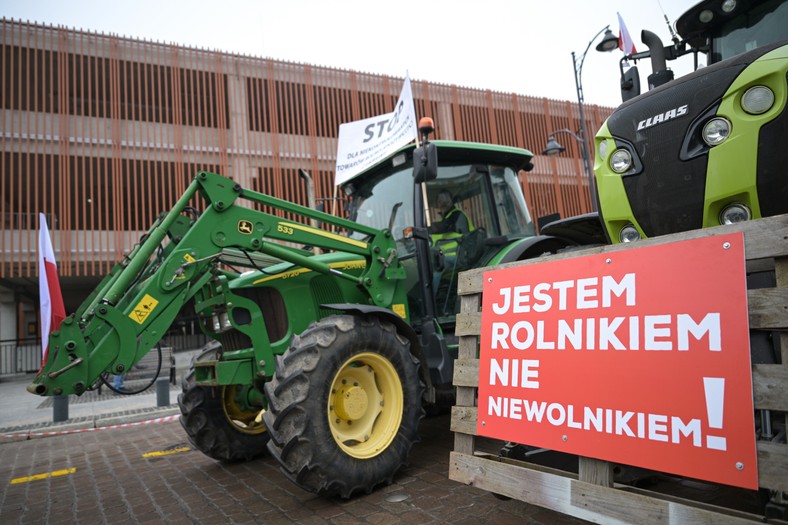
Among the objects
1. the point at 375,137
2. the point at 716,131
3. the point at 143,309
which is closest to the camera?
the point at 716,131

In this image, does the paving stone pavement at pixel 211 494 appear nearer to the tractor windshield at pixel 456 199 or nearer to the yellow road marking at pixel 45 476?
the yellow road marking at pixel 45 476

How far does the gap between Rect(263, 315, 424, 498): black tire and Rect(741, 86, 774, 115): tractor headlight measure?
2.72 metres

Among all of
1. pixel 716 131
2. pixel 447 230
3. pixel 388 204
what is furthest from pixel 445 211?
pixel 716 131

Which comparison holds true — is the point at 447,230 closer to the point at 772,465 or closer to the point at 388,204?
the point at 388,204

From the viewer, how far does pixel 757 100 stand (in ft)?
8.57

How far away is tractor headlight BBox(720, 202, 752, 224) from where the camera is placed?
2.71 metres

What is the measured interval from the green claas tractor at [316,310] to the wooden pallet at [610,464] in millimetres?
1226

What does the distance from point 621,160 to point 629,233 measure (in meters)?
→ 0.45

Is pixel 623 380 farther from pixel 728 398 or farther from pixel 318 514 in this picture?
pixel 318 514

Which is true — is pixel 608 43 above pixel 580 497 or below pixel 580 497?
above

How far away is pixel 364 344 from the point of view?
400 cm

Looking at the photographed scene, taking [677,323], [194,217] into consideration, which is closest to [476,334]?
[677,323]

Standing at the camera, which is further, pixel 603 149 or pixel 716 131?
pixel 603 149

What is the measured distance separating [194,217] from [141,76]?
16.9 meters
